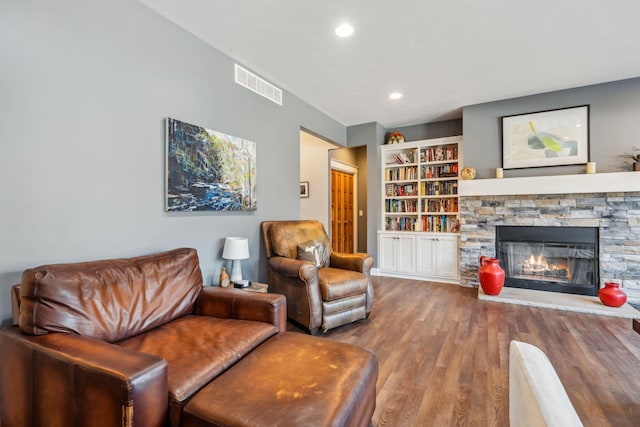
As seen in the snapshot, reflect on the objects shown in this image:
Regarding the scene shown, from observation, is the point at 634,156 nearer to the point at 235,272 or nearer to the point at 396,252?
the point at 396,252

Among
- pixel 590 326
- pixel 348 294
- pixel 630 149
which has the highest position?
pixel 630 149

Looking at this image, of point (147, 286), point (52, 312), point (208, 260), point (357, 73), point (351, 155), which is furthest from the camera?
point (351, 155)

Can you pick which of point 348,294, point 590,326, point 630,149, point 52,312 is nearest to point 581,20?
point 630,149

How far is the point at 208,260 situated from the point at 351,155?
13.7ft

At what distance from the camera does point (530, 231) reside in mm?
3842

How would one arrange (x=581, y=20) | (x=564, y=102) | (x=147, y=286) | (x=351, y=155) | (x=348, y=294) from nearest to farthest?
(x=147, y=286), (x=581, y=20), (x=348, y=294), (x=564, y=102), (x=351, y=155)

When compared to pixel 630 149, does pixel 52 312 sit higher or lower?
lower

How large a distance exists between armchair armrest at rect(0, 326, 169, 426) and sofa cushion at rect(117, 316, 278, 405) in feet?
0.42

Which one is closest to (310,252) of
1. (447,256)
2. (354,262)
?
(354,262)

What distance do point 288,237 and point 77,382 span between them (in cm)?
225

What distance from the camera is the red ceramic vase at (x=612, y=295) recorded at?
124 inches

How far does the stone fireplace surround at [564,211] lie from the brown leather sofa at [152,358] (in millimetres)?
3409

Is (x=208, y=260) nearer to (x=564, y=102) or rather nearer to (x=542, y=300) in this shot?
(x=542, y=300)

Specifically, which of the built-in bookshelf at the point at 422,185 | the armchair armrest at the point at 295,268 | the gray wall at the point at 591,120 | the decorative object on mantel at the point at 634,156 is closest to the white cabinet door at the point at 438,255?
the built-in bookshelf at the point at 422,185
